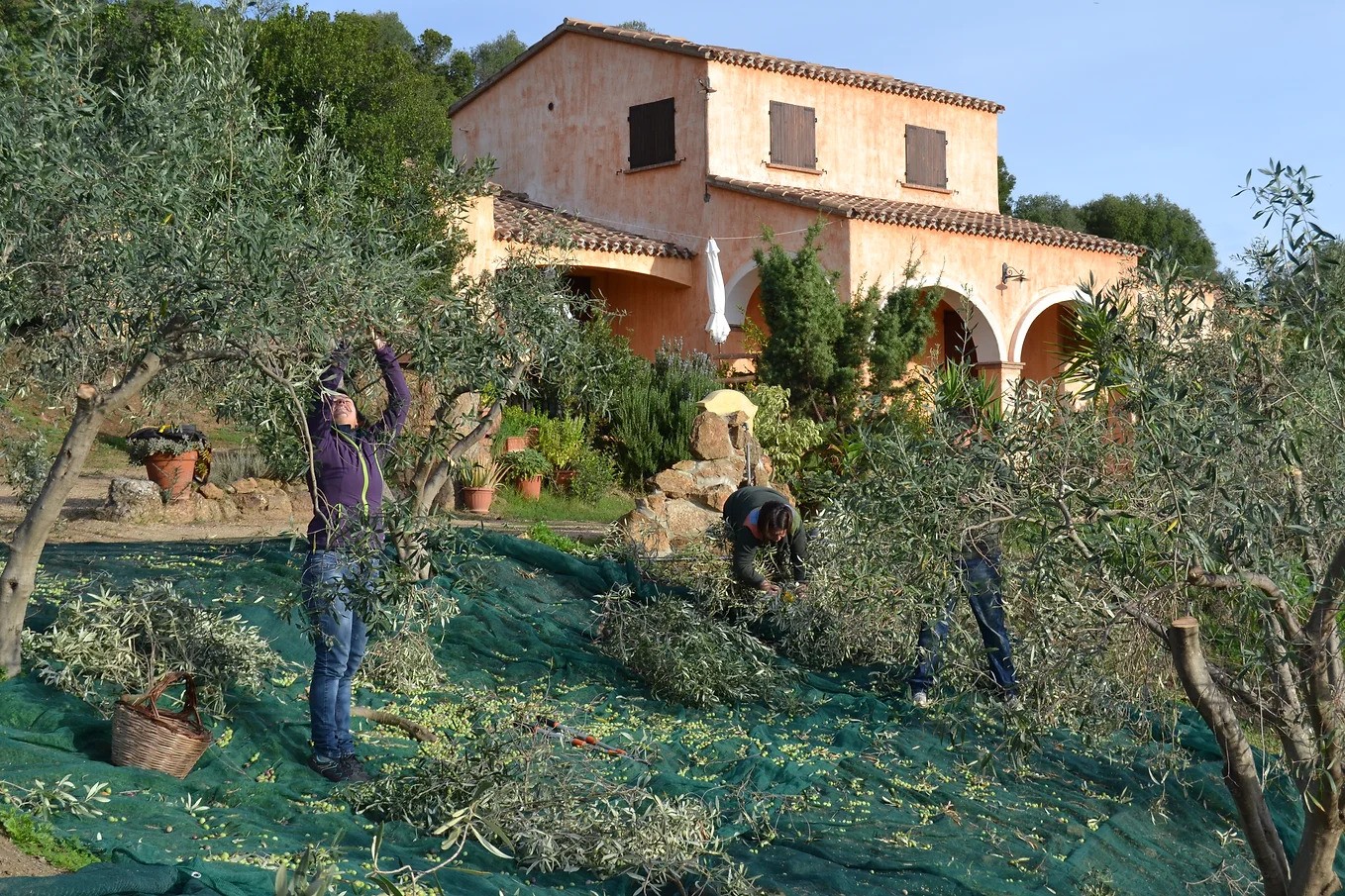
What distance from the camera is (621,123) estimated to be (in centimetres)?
2361

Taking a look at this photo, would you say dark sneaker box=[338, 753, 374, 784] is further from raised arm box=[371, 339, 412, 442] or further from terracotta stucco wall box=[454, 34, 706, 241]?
terracotta stucco wall box=[454, 34, 706, 241]

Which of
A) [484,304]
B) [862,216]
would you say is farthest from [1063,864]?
[862,216]

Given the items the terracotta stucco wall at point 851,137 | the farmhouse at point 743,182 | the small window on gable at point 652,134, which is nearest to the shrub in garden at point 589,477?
the farmhouse at point 743,182

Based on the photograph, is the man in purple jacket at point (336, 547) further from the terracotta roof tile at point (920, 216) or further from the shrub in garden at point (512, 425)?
the terracotta roof tile at point (920, 216)

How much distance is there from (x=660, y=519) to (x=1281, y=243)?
7973mm

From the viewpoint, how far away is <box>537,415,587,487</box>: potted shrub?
55.9ft

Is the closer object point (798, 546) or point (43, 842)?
point (43, 842)

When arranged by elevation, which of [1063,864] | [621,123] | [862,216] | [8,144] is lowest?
[1063,864]

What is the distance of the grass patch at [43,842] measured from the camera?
505 centimetres

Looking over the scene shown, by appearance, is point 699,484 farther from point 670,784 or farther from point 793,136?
point 793,136

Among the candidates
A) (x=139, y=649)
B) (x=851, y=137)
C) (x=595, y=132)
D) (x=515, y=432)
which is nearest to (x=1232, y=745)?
(x=139, y=649)

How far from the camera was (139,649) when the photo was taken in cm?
716

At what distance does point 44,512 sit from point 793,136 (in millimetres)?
17996

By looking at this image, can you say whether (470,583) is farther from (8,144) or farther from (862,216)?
(862,216)
